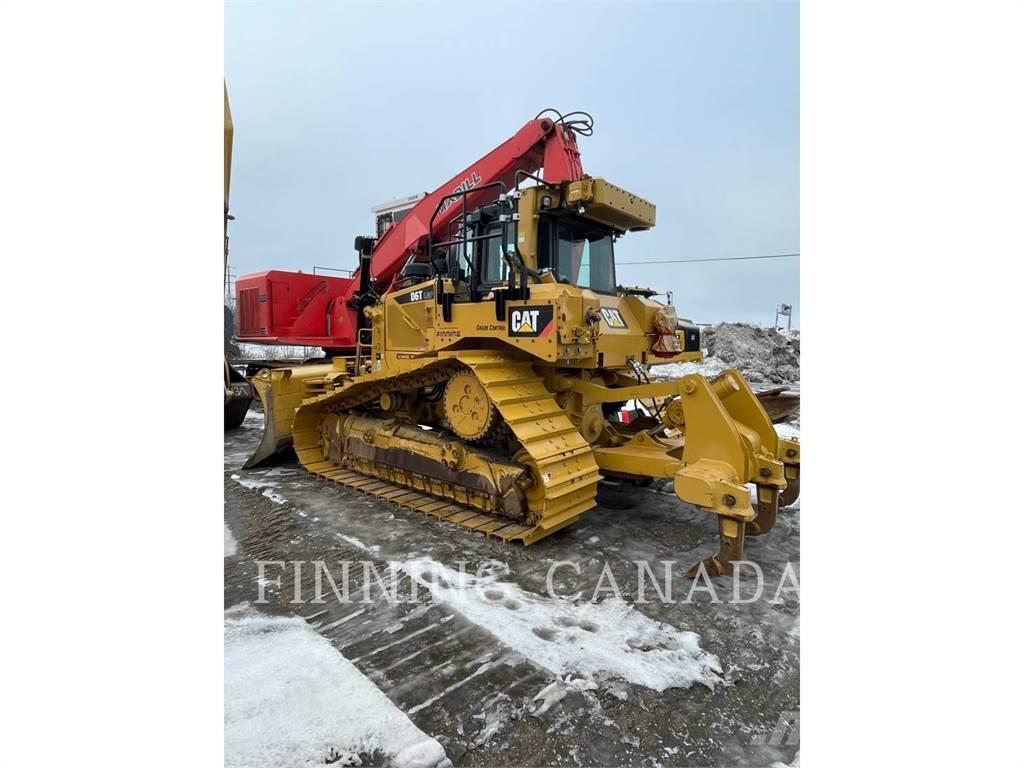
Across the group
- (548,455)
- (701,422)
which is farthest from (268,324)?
(701,422)

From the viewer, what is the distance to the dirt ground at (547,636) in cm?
245

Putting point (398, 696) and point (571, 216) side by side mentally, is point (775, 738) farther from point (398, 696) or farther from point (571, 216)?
point (571, 216)

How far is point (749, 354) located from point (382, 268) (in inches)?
588

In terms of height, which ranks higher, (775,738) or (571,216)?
(571,216)

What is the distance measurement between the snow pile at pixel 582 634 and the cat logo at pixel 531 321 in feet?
6.81

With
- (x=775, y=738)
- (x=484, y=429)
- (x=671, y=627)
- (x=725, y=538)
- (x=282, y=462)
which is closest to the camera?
(x=775, y=738)

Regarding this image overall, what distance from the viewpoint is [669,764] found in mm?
2334

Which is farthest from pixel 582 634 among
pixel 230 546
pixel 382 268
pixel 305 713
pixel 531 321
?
pixel 382 268

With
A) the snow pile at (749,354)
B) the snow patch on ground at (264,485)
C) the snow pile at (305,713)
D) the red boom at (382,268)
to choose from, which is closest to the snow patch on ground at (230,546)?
the snow patch on ground at (264,485)

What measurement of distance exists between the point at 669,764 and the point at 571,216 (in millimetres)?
4572

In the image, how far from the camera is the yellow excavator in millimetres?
4531

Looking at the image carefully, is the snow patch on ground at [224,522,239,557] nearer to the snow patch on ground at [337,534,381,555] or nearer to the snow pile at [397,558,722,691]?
the snow patch on ground at [337,534,381,555]

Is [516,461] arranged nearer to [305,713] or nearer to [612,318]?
[612,318]

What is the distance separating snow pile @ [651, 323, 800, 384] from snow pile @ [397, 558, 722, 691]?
13.8 metres
